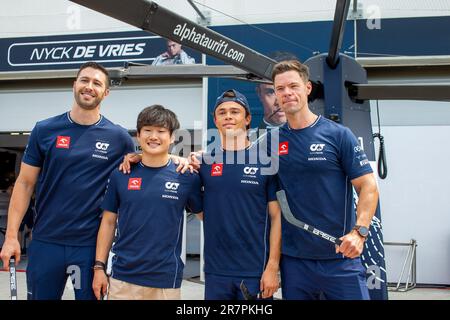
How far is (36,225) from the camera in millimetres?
2828

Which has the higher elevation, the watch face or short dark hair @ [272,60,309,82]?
short dark hair @ [272,60,309,82]

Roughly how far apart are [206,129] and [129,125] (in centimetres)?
132

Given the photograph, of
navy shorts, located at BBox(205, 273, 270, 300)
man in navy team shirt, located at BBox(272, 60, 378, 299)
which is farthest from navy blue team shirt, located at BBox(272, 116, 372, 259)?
navy shorts, located at BBox(205, 273, 270, 300)

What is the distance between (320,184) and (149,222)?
858mm

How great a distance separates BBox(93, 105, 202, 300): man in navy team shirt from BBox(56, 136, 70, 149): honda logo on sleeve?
1.01 feet

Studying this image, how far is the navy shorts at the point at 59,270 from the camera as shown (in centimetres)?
274

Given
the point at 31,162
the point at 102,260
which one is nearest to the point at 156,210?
the point at 102,260

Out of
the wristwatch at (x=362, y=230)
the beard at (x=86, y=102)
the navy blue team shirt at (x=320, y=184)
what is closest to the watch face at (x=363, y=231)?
the wristwatch at (x=362, y=230)

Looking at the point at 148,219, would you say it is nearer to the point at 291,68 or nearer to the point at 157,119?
the point at 157,119

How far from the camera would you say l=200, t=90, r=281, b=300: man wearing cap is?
2625 mm

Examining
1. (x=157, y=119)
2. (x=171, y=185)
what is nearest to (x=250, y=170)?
(x=171, y=185)

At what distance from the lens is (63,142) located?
281 centimetres

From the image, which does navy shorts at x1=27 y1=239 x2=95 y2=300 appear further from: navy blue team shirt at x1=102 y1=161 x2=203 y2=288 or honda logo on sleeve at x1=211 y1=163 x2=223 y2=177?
honda logo on sleeve at x1=211 y1=163 x2=223 y2=177
